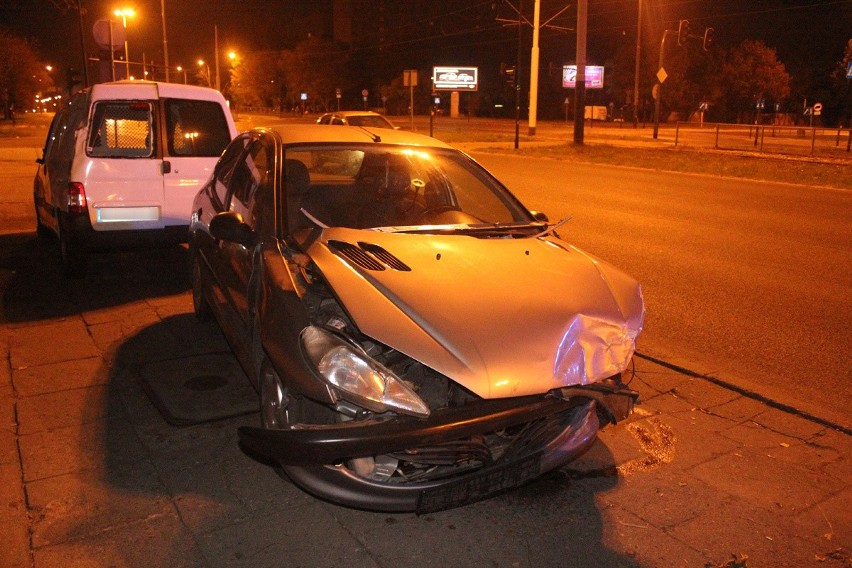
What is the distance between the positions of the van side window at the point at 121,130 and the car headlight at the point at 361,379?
5.43m

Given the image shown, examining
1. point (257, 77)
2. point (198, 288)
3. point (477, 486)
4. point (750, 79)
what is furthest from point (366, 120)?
point (257, 77)

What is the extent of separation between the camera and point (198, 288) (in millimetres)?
6445

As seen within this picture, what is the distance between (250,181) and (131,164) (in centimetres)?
338

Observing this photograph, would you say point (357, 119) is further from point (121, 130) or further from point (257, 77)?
point (257, 77)

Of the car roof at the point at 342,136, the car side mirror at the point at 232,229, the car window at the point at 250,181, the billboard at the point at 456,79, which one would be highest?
the billboard at the point at 456,79

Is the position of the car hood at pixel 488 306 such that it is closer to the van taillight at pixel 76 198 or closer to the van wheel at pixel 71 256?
the van taillight at pixel 76 198

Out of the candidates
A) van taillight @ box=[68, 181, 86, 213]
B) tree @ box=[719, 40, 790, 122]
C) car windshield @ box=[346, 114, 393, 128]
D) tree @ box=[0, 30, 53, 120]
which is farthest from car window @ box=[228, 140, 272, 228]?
tree @ box=[719, 40, 790, 122]

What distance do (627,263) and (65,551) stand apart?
725 centimetres

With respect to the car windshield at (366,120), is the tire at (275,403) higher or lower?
lower

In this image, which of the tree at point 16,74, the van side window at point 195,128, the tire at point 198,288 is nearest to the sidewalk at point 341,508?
the tire at point 198,288

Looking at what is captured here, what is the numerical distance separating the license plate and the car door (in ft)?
5.14

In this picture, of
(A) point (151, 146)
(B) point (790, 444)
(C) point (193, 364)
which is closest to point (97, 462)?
(C) point (193, 364)

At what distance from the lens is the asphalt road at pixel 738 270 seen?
19.2 feet

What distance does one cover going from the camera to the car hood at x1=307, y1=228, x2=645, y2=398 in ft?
10.9
